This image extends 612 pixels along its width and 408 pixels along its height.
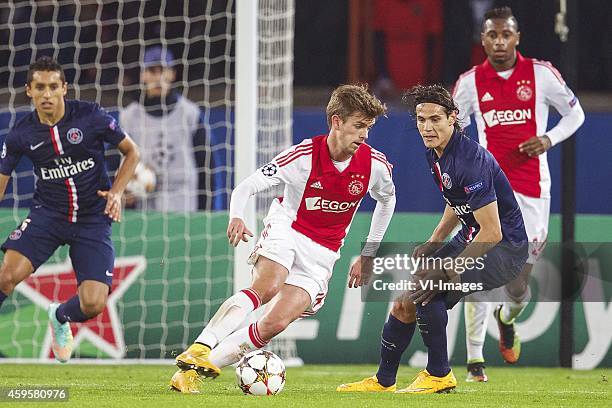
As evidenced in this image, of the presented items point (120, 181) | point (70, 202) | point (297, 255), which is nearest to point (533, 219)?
point (297, 255)

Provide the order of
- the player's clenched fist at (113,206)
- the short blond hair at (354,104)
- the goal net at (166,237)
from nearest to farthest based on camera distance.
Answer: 1. the short blond hair at (354,104)
2. the player's clenched fist at (113,206)
3. the goal net at (166,237)

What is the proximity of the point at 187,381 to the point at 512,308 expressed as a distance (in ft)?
10.2

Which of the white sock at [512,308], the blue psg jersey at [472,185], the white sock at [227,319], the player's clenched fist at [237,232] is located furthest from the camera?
the white sock at [512,308]

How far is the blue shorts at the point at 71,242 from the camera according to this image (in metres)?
8.38

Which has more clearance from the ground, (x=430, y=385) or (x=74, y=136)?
(x=74, y=136)

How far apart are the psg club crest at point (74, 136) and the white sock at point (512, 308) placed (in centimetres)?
317

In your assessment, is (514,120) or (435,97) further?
(514,120)

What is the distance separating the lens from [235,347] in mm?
6613

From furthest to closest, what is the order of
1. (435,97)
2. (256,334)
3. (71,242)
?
(71,242) → (435,97) → (256,334)

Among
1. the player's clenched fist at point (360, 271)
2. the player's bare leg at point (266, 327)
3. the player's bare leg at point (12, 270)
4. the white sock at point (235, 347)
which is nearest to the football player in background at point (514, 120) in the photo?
the player's clenched fist at point (360, 271)

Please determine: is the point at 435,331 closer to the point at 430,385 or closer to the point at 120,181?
the point at 430,385

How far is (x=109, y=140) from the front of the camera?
8.45 meters

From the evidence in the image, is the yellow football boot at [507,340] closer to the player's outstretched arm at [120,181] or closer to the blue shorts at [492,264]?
the blue shorts at [492,264]

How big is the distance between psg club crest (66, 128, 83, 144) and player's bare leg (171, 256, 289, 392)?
6.33 ft
